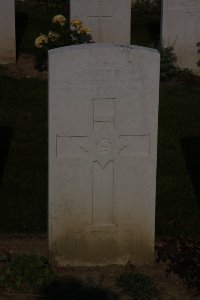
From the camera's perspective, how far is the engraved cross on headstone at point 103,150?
602 cm

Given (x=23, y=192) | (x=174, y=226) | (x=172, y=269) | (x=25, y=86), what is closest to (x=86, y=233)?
(x=172, y=269)

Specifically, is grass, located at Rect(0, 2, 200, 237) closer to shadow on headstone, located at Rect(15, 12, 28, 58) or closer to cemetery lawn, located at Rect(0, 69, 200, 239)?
cemetery lawn, located at Rect(0, 69, 200, 239)

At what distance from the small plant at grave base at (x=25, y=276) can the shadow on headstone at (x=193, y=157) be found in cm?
243

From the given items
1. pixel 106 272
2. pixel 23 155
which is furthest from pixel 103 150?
pixel 23 155

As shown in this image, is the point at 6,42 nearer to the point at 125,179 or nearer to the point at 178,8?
the point at 178,8

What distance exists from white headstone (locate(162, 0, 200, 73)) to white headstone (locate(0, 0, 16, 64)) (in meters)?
2.19

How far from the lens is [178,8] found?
12.4 meters

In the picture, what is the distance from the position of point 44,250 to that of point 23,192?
1.49 m

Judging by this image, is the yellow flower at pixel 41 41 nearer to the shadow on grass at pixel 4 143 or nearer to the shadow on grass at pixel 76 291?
the shadow on grass at pixel 4 143

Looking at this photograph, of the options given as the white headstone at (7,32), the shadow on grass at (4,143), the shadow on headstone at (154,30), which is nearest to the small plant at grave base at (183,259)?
the shadow on grass at (4,143)

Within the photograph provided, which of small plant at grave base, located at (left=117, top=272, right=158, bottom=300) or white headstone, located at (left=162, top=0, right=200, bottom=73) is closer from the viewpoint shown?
small plant at grave base, located at (left=117, top=272, right=158, bottom=300)

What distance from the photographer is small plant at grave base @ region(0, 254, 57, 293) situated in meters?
5.84

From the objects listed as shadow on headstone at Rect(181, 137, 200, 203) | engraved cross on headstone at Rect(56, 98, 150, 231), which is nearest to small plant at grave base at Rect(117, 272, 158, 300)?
engraved cross on headstone at Rect(56, 98, 150, 231)

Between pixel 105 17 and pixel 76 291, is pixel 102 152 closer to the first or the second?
pixel 76 291
